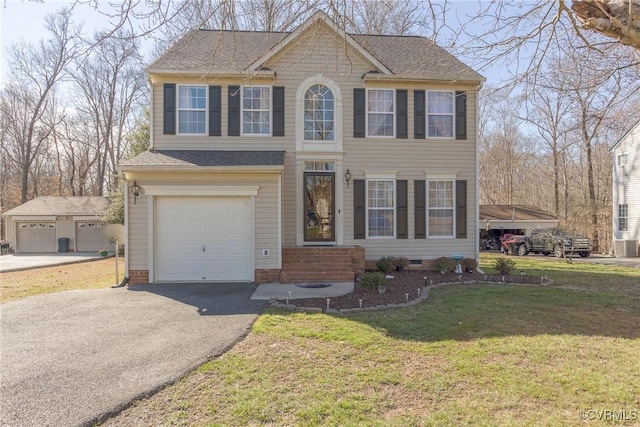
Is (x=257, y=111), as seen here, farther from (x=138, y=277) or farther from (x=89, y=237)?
(x=89, y=237)

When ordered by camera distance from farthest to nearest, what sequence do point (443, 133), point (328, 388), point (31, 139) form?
point (31, 139) → point (443, 133) → point (328, 388)

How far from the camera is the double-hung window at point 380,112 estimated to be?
443 inches

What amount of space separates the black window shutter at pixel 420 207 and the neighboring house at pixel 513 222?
1502 centimetres

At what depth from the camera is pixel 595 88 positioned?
6.82 meters

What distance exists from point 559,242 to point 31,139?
131ft

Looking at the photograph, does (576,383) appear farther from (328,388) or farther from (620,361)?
(328,388)

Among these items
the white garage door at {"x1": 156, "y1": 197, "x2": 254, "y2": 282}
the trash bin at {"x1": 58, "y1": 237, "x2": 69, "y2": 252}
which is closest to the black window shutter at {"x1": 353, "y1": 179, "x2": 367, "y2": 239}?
the white garage door at {"x1": 156, "y1": 197, "x2": 254, "y2": 282}

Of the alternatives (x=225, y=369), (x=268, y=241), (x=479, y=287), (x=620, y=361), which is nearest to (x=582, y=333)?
(x=620, y=361)

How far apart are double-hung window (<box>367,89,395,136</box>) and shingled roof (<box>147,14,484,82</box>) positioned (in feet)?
2.53

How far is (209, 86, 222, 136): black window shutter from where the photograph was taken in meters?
10.7

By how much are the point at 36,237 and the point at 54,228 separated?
131 cm

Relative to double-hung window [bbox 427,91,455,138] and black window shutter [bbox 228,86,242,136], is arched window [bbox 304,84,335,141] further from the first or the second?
double-hung window [bbox 427,91,455,138]

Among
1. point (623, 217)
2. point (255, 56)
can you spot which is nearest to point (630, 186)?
point (623, 217)

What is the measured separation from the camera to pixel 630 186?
68.4 feet
